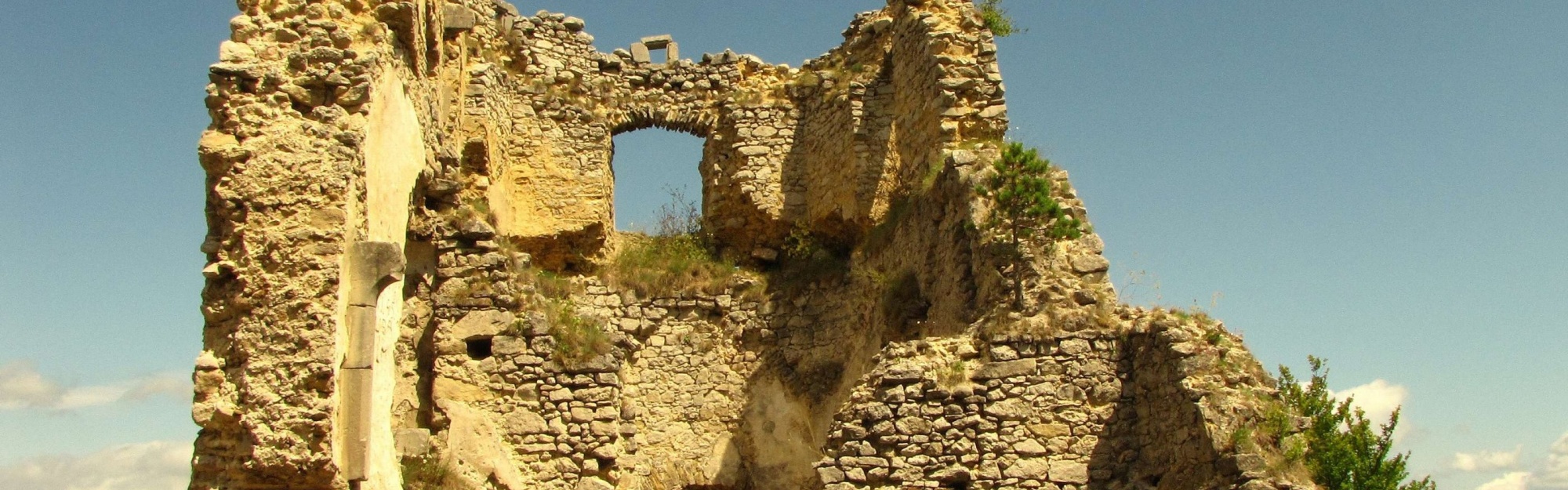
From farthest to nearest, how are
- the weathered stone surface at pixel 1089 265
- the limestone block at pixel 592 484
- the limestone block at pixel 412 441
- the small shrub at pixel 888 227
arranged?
the small shrub at pixel 888 227 < the limestone block at pixel 592 484 < the limestone block at pixel 412 441 < the weathered stone surface at pixel 1089 265

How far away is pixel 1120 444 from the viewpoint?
40.1 feet

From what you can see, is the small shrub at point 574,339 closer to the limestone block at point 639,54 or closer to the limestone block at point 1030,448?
the limestone block at point 1030,448

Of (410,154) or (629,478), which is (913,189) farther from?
(410,154)

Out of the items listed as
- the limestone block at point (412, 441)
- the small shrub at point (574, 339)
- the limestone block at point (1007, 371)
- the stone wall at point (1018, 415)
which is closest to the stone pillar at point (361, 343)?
the limestone block at point (412, 441)

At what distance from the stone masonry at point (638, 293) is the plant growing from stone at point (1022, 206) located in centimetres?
11

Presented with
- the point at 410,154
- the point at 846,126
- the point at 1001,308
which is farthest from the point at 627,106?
the point at 1001,308

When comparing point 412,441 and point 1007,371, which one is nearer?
point 1007,371

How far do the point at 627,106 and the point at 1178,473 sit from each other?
8741mm

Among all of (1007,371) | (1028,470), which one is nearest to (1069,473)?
(1028,470)

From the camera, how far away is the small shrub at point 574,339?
14.2 metres

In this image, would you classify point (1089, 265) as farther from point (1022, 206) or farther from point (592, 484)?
point (592, 484)

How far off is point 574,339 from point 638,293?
2.52m

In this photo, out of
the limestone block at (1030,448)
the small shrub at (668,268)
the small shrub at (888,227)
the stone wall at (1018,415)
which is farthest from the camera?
the small shrub at (668,268)

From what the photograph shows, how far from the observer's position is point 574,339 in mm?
14312
